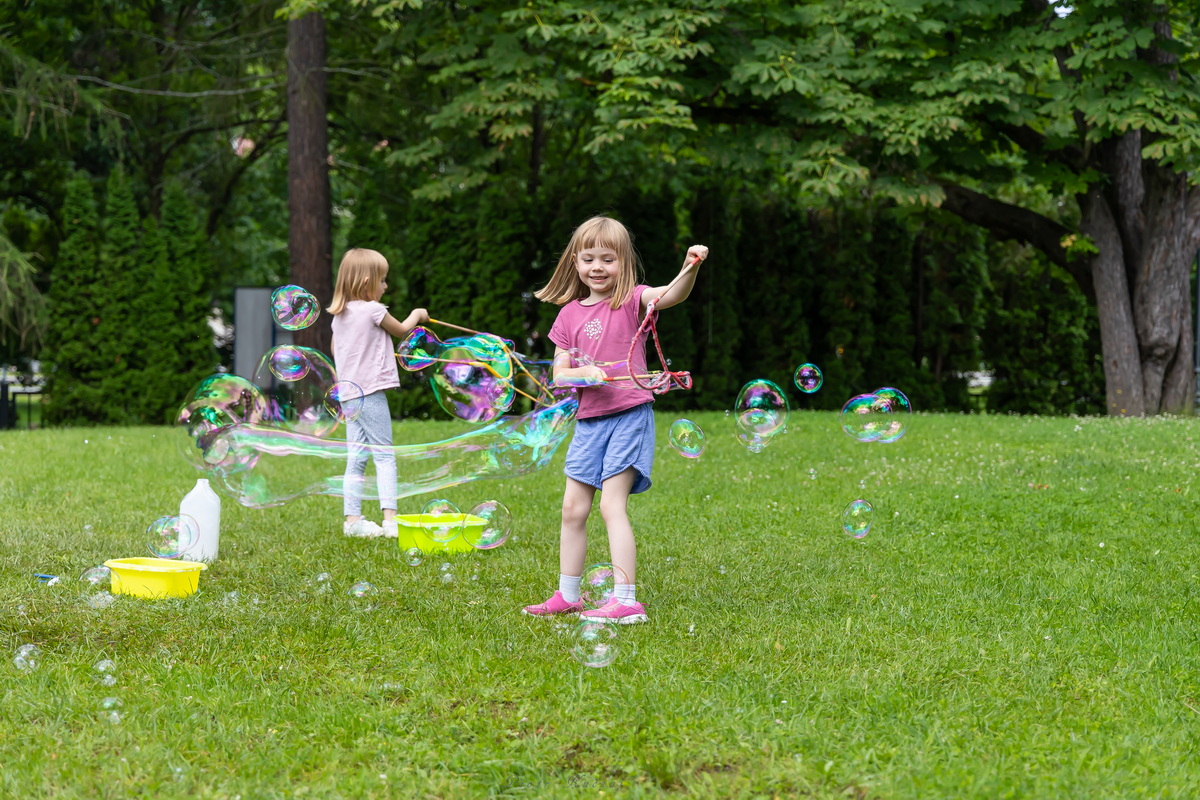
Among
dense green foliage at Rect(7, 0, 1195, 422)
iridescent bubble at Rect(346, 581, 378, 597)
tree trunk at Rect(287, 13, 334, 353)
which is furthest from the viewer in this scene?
tree trunk at Rect(287, 13, 334, 353)

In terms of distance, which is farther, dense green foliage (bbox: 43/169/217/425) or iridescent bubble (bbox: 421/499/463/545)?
dense green foliage (bbox: 43/169/217/425)

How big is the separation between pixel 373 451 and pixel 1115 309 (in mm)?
9742

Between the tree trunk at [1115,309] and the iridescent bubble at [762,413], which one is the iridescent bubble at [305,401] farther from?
the tree trunk at [1115,309]

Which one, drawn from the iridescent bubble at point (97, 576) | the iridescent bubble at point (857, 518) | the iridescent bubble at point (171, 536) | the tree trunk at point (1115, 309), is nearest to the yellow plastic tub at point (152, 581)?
the iridescent bubble at point (97, 576)

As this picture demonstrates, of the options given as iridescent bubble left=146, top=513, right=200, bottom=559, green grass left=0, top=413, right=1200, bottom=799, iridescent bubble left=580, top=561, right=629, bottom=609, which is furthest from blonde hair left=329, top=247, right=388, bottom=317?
iridescent bubble left=580, top=561, right=629, bottom=609

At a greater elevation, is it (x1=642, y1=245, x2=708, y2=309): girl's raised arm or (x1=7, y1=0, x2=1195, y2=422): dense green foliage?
(x1=7, y1=0, x2=1195, y2=422): dense green foliage

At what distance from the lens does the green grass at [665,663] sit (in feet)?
9.12

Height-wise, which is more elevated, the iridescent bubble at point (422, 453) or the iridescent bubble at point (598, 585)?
→ the iridescent bubble at point (422, 453)

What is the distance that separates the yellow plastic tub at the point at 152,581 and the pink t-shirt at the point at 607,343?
1.68 metres

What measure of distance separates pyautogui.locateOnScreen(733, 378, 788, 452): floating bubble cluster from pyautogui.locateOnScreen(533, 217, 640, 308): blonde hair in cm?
119

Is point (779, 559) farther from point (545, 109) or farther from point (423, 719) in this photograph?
point (545, 109)

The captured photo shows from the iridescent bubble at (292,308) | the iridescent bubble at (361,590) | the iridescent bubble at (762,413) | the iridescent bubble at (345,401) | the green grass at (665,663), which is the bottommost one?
the green grass at (665,663)

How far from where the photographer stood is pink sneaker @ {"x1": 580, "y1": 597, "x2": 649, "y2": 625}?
13.2 ft

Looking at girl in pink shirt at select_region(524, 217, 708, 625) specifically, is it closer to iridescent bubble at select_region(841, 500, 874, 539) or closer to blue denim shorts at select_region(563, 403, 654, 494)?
blue denim shorts at select_region(563, 403, 654, 494)
